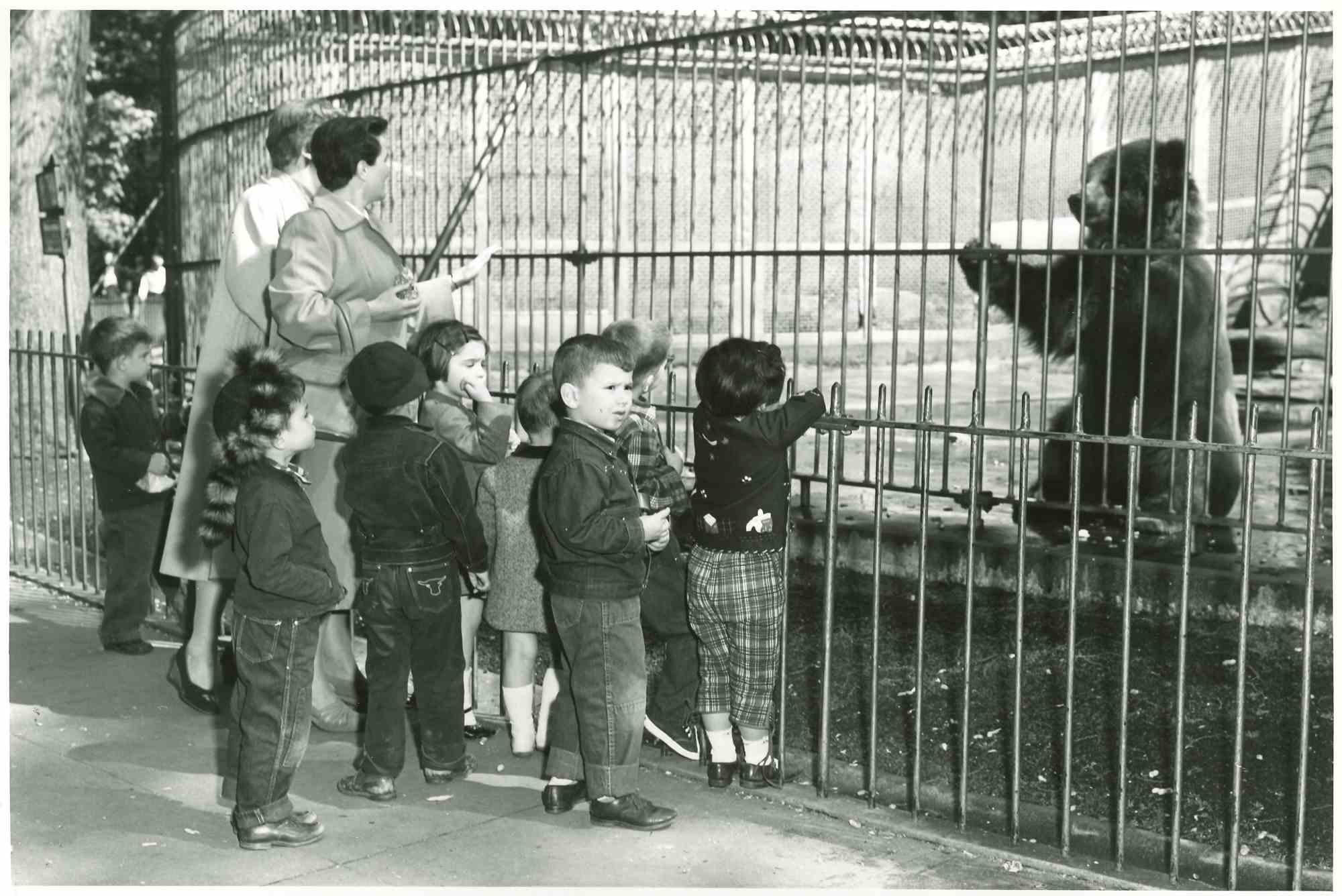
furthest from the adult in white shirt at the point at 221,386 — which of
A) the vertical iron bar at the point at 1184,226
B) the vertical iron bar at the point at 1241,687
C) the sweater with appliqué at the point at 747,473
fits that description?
the vertical iron bar at the point at 1184,226

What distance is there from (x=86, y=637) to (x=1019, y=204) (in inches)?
175

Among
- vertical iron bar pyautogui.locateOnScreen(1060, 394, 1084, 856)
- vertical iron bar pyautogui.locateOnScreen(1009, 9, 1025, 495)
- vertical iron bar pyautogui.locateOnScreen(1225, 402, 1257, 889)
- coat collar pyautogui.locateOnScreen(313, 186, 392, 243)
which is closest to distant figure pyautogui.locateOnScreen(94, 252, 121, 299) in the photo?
vertical iron bar pyautogui.locateOnScreen(1009, 9, 1025, 495)

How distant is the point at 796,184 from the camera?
1208 centimetres

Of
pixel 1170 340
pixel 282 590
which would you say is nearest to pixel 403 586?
pixel 282 590

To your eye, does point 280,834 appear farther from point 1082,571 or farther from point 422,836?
point 1082,571

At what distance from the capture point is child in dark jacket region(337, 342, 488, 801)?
171 inches

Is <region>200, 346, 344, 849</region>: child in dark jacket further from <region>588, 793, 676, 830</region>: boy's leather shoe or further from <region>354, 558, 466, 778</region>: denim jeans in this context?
<region>588, 793, 676, 830</region>: boy's leather shoe

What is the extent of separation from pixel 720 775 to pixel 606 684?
1.90 ft

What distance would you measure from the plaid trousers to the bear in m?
3.35

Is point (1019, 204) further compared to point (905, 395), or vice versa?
Answer: point (905, 395)

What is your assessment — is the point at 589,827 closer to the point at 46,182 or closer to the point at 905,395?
the point at 46,182

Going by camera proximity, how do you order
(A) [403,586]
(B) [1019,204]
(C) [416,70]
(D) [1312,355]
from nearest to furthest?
1. (A) [403,586]
2. (B) [1019,204]
3. (C) [416,70]
4. (D) [1312,355]

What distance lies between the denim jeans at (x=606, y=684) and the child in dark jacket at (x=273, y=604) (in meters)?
0.61

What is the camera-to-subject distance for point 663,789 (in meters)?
4.60
